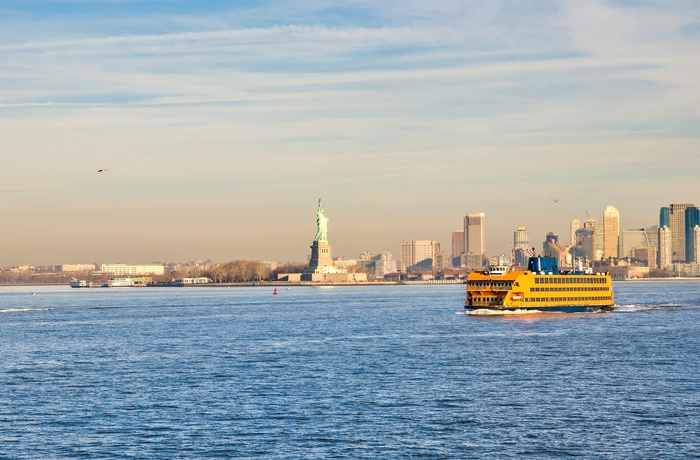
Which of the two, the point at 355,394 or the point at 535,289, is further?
the point at 535,289

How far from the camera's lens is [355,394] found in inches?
2303

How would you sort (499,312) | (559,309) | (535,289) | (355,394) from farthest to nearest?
(559,309) < (535,289) < (499,312) < (355,394)

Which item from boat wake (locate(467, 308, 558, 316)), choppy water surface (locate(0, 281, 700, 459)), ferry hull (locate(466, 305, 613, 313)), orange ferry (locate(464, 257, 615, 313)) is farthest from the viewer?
ferry hull (locate(466, 305, 613, 313))

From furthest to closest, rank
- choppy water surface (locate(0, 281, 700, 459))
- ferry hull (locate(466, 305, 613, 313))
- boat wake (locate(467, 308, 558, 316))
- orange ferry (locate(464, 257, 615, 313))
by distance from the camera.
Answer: ferry hull (locate(466, 305, 613, 313)) → orange ferry (locate(464, 257, 615, 313)) → boat wake (locate(467, 308, 558, 316)) → choppy water surface (locate(0, 281, 700, 459))

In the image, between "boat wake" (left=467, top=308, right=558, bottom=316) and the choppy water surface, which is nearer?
the choppy water surface

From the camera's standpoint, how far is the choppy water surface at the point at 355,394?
4534cm

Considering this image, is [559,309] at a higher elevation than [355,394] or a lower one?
higher

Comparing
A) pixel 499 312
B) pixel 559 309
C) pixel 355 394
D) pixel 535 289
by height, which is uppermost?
pixel 535 289

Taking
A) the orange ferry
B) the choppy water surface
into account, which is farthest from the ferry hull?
the choppy water surface

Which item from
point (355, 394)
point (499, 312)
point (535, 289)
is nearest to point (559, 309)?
point (535, 289)

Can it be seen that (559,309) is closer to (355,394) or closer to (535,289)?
(535,289)

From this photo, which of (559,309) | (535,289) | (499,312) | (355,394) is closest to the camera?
(355,394)

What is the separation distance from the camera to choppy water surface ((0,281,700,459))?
45344 mm

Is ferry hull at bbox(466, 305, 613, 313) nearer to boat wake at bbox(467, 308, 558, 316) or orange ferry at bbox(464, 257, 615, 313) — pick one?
orange ferry at bbox(464, 257, 615, 313)
